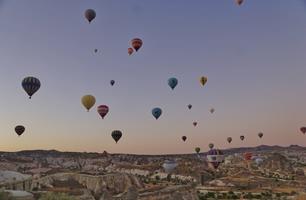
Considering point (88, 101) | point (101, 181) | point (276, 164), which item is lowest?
point (101, 181)

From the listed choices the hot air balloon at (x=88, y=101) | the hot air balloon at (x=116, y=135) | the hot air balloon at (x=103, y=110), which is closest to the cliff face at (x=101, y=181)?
the hot air balloon at (x=116, y=135)

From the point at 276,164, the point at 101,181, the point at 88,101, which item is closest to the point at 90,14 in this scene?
the point at 88,101

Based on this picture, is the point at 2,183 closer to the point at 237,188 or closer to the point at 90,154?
the point at 237,188

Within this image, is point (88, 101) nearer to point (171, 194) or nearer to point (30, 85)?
point (30, 85)

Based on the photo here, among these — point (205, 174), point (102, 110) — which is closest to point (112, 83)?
point (102, 110)

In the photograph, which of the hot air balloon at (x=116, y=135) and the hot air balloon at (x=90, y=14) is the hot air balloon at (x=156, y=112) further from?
the hot air balloon at (x=90, y=14)

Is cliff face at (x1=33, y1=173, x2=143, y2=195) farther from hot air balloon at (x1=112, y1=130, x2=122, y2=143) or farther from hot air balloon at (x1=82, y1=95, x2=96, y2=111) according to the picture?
hot air balloon at (x1=82, y1=95, x2=96, y2=111)
